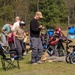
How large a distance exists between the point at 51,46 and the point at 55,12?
51561mm

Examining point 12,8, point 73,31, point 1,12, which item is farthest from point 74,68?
point 12,8

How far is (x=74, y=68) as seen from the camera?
9.48 m

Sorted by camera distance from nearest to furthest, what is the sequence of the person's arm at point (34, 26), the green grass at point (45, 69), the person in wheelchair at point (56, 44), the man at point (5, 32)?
the green grass at point (45, 69) → the person's arm at point (34, 26) → the person in wheelchair at point (56, 44) → the man at point (5, 32)

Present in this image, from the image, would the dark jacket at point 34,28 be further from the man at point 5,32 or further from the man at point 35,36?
the man at point 5,32

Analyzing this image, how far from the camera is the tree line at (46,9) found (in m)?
45.2

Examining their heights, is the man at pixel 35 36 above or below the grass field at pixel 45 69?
above

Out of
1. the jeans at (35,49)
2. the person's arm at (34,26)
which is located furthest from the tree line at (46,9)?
the person's arm at (34,26)

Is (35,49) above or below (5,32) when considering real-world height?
below

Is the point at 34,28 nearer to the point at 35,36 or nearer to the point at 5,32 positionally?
the point at 35,36

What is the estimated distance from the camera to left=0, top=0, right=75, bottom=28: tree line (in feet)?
148

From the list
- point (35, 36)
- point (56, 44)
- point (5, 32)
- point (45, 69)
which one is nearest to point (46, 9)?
point (5, 32)

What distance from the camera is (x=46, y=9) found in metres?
62.0

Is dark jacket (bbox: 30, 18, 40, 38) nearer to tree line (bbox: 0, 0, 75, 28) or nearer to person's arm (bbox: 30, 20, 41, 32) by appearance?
person's arm (bbox: 30, 20, 41, 32)

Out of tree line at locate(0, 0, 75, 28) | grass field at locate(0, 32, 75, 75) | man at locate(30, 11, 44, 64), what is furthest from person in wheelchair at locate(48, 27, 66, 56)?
tree line at locate(0, 0, 75, 28)
